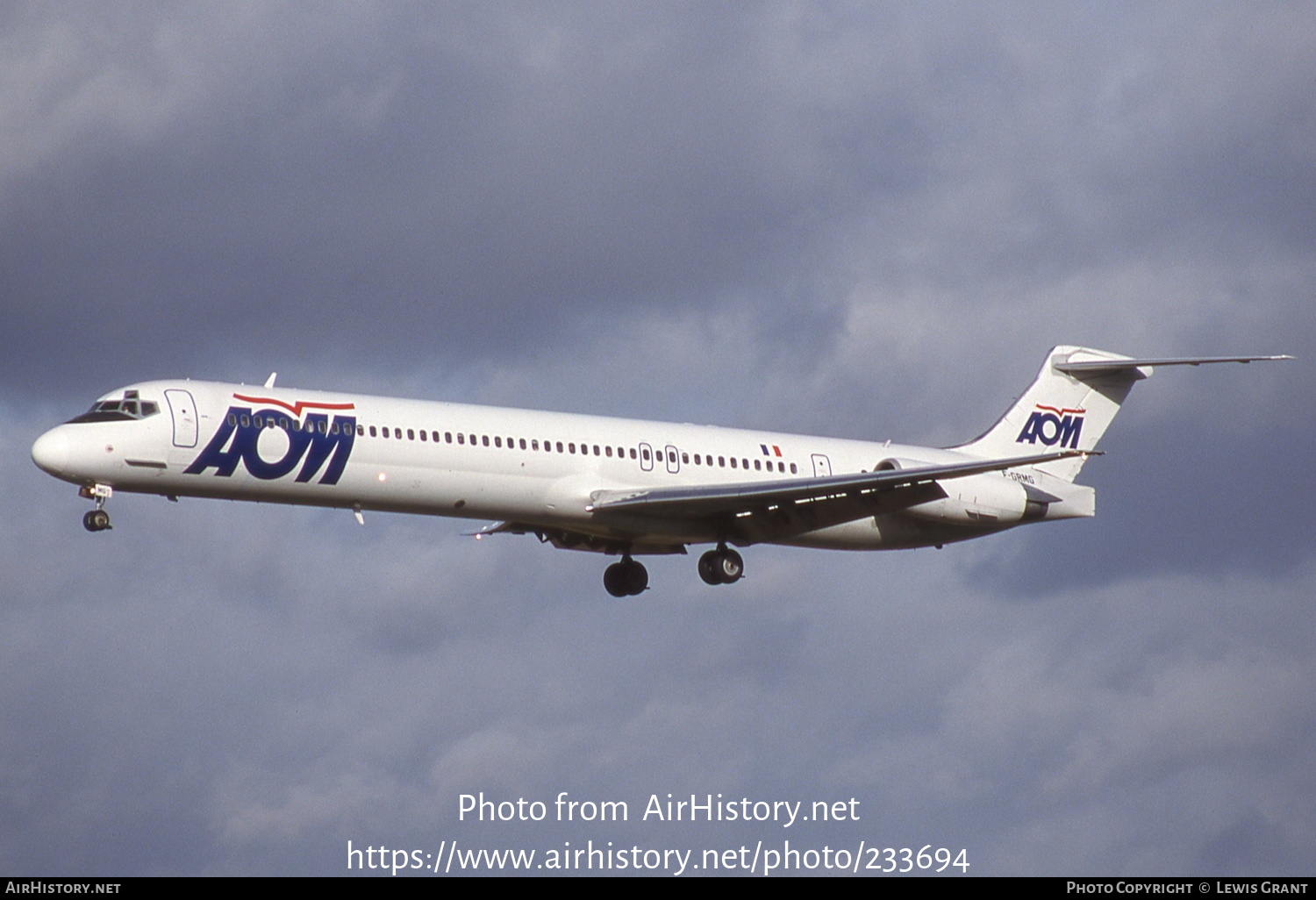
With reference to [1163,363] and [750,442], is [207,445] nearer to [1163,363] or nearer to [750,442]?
[750,442]

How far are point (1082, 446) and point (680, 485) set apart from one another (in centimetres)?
1151

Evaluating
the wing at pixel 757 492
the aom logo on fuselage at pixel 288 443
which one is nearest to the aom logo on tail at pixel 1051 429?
the wing at pixel 757 492

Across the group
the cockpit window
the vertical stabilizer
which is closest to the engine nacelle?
the vertical stabilizer

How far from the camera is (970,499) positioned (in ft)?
152

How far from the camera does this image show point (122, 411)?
127ft

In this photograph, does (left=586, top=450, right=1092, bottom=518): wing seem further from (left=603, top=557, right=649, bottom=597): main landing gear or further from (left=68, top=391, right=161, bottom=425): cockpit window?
(left=68, top=391, right=161, bottom=425): cockpit window

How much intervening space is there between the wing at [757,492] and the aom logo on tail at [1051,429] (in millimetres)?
7210

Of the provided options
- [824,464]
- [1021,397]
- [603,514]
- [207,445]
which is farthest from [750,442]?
[207,445]

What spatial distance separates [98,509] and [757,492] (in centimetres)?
1276

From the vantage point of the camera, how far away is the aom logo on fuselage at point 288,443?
1527 inches

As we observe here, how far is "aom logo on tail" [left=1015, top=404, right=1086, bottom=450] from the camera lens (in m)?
49.7

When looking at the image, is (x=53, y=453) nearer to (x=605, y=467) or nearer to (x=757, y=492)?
(x=605, y=467)

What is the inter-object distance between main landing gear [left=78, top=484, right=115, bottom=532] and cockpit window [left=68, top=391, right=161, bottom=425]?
1.28 meters

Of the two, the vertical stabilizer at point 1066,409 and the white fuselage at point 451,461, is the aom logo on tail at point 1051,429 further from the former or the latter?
the white fuselage at point 451,461
